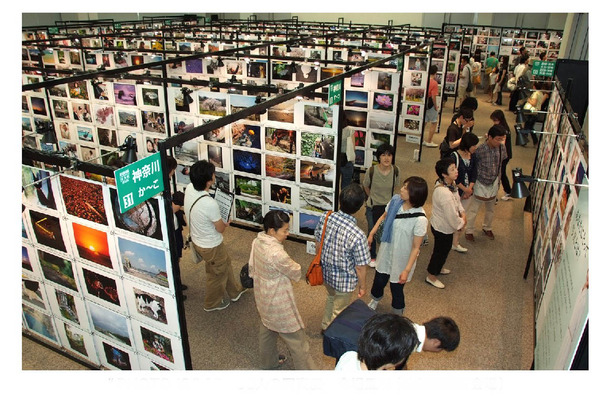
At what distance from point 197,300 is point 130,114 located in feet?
8.45

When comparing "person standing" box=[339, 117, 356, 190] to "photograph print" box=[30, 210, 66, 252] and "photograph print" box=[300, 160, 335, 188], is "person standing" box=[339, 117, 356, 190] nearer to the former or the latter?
"photograph print" box=[300, 160, 335, 188]

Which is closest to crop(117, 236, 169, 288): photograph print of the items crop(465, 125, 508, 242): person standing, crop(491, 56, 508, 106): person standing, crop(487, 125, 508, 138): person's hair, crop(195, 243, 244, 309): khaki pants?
crop(195, 243, 244, 309): khaki pants

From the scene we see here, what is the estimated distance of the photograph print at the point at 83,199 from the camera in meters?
2.51

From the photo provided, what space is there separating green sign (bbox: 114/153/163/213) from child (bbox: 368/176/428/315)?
1.93 m

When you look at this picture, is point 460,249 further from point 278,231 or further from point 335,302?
point 278,231

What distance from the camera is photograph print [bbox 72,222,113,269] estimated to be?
104 inches

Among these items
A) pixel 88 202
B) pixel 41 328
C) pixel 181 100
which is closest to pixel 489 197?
pixel 181 100

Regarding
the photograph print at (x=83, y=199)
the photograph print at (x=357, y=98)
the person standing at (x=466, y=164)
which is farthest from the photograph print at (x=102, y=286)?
the photograph print at (x=357, y=98)

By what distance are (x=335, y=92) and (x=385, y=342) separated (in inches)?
127

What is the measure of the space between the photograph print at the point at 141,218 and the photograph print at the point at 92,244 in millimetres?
206

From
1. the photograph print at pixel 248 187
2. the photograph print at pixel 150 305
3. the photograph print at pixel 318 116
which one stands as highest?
the photograph print at pixel 318 116

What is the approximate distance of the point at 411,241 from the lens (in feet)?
11.4

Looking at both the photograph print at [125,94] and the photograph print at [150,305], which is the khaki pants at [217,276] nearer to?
the photograph print at [150,305]
